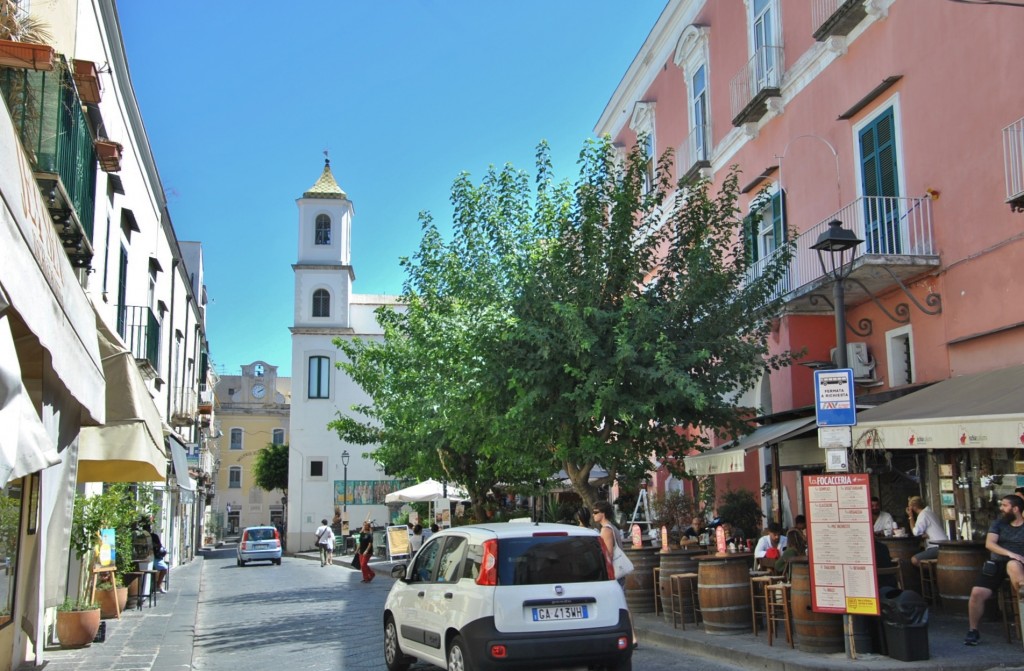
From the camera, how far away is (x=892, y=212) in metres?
14.7

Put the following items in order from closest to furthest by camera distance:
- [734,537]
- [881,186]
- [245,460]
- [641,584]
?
[641,584]
[734,537]
[881,186]
[245,460]

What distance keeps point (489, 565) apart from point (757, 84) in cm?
1388

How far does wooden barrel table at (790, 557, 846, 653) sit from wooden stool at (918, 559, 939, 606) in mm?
3125

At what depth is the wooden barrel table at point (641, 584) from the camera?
14047 millimetres

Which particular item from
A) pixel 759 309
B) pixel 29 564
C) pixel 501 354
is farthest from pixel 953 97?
pixel 29 564

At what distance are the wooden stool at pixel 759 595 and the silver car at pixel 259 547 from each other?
92.9 feet

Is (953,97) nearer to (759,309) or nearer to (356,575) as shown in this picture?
(759,309)

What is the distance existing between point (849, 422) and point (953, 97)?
6.61 metres

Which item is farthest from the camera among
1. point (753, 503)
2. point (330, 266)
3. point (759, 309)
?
point (330, 266)

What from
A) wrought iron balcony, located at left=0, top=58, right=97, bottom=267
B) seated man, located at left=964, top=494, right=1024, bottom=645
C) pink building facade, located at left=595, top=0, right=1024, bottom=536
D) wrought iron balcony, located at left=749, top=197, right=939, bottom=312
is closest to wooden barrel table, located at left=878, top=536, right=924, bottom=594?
pink building facade, located at left=595, top=0, right=1024, bottom=536

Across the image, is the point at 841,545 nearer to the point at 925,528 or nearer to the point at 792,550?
the point at 792,550

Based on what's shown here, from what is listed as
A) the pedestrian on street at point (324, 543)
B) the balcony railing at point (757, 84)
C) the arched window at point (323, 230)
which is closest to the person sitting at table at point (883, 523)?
the balcony railing at point (757, 84)

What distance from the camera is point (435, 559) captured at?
375 inches

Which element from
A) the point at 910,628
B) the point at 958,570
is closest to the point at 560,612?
the point at 910,628
